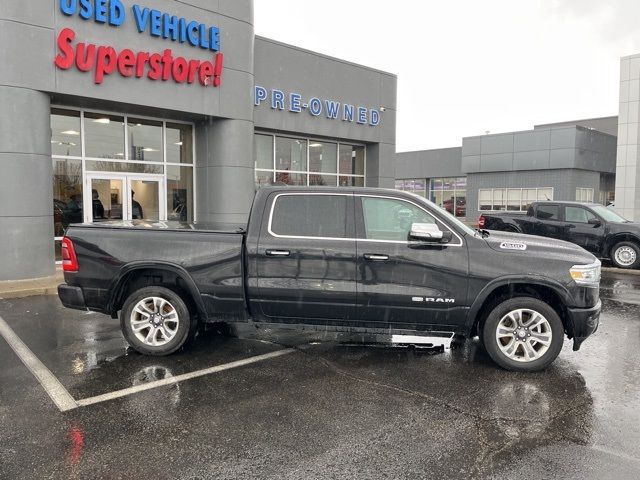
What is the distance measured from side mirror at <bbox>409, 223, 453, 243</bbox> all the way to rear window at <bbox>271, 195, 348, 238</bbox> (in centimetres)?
74

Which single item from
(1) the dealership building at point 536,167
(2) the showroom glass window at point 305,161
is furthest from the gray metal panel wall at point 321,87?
(1) the dealership building at point 536,167

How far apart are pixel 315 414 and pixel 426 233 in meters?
2.04

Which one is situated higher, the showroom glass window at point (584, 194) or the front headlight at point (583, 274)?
the showroom glass window at point (584, 194)

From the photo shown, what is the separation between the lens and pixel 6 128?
32.0 feet

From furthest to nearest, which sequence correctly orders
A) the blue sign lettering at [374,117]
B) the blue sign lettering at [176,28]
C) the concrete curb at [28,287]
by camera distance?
the blue sign lettering at [374,117] → the blue sign lettering at [176,28] → the concrete curb at [28,287]

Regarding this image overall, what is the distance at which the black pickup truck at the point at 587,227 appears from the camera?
42.8 ft

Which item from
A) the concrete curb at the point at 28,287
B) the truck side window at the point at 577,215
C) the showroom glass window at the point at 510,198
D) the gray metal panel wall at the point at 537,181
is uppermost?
the gray metal panel wall at the point at 537,181

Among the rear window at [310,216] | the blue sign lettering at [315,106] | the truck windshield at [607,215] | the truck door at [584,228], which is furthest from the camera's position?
the blue sign lettering at [315,106]

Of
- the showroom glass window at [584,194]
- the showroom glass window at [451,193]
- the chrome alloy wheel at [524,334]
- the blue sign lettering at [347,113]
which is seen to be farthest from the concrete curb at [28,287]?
the showroom glass window at [451,193]

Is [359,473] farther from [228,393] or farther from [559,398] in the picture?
[559,398]

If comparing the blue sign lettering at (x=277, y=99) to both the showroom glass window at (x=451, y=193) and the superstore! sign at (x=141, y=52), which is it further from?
the showroom glass window at (x=451, y=193)

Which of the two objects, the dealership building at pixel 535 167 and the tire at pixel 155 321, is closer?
the tire at pixel 155 321

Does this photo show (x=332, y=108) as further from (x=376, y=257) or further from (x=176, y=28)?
(x=376, y=257)

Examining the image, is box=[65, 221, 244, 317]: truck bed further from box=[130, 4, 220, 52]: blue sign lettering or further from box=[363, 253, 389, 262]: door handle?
box=[130, 4, 220, 52]: blue sign lettering
